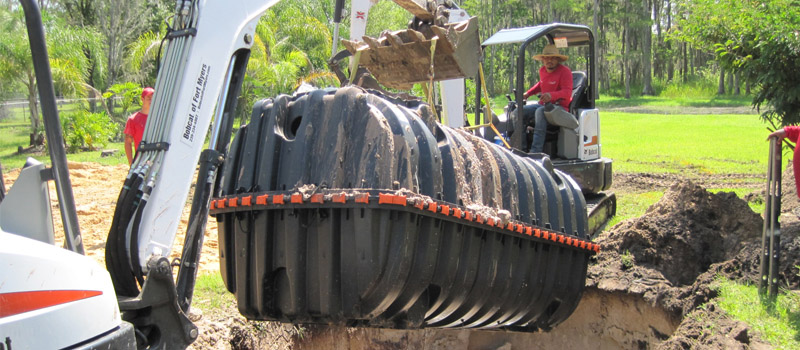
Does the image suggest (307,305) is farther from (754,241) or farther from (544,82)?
(544,82)

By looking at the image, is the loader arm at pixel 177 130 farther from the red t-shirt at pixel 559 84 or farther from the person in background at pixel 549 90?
the red t-shirt at pixel 559 84

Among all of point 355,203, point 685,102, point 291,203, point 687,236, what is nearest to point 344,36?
point 687,236

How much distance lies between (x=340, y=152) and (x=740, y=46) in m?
6.60

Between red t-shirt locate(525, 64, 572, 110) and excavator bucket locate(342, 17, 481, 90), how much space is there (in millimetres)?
2855

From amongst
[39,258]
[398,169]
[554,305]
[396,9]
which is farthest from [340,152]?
[396,9]

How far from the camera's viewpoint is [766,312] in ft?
18.2

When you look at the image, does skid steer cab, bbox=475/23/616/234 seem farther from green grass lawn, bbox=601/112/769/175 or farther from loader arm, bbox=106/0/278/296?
green grass lawn, bbox=601/112/769/175

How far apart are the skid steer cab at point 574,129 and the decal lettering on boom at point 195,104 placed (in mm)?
4755

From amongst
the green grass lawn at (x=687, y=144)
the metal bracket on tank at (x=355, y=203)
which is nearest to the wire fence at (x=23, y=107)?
the green grass lawn at (x=687, y=144)

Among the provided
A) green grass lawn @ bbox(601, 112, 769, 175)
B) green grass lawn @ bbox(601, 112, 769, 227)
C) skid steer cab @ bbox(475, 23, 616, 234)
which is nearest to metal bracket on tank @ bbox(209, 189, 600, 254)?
skid steer cab @ bbox(475, 23, 616, 234)

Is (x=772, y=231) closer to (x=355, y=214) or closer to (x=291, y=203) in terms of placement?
(x=355, y=214)

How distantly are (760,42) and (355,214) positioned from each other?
20.6ft

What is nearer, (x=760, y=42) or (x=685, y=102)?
(x=760, y=42)

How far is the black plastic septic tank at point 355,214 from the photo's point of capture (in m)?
3.89
